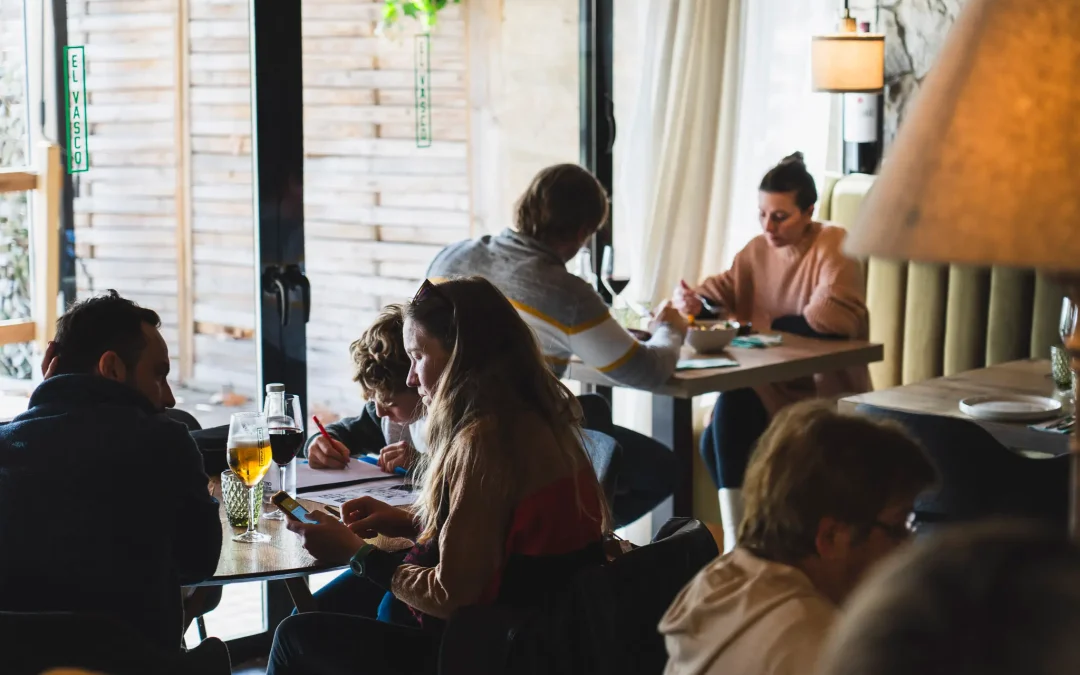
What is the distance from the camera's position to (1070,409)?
301 cm

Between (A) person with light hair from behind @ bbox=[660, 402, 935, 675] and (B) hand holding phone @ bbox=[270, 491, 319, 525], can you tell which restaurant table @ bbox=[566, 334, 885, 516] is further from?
(A) person with light hair from behind @ bbox=[660, 402, 935, 675]

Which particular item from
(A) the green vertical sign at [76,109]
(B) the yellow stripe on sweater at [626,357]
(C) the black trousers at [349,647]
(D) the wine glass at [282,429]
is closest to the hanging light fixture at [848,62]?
(B) the yellow stripe on sweater at [626,357]

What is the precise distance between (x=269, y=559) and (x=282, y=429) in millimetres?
296

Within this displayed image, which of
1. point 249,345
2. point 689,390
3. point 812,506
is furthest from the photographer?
point 249,345

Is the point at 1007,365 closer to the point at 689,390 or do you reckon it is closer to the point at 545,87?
the point at 689,390

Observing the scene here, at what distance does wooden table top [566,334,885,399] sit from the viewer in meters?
3.43

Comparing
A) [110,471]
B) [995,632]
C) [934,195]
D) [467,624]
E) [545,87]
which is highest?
[545,87]

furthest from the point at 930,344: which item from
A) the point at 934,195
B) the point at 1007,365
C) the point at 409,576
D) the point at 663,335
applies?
the point at 934,195

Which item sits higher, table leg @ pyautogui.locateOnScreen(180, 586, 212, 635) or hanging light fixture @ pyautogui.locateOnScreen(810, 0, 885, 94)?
hanging light fixture @ pyautogui.locateOnScreen(810, 0, 885, 94)

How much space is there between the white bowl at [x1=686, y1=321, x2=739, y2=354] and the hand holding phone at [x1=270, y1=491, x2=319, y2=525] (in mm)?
1769

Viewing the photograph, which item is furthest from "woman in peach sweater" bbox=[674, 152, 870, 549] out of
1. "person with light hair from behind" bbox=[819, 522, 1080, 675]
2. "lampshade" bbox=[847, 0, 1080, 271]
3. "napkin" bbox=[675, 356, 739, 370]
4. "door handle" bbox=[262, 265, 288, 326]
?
"person with light hair from behind" bbox=[819, 522, 1080, 675]

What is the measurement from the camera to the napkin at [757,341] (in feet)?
12.6

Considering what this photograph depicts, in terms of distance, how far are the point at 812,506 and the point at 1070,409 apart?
1671mm

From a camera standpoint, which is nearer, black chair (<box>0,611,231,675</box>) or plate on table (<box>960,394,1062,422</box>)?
black chair (<box>0,611,231,675</box>)
